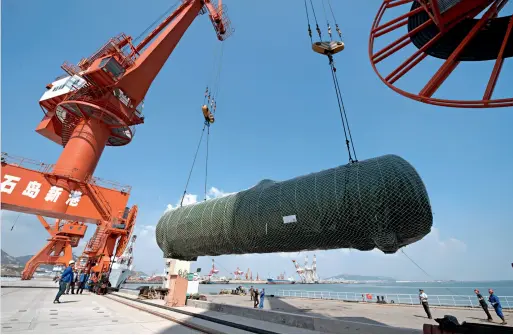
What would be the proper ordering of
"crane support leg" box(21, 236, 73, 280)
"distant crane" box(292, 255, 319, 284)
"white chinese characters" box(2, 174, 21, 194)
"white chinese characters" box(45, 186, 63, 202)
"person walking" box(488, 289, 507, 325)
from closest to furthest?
1. "person walking" box(488, 289, 507, 325)
2. "white chinese characters" box(2, 174, 21, 194)
3. "white chinese characters" box(45, 186, 63, 202)
4. "crane support leg" box(21, 236, 73, 280)
5. "distant crane" box(292, 255, 319, 284)

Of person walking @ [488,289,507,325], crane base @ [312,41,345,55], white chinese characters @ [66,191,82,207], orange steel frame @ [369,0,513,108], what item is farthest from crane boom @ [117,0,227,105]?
person walking @ [488,289,507,325]

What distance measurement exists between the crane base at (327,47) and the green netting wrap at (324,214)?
479cm

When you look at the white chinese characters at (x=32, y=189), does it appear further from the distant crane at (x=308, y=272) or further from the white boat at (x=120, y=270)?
the distant crane at (x=308, y=272)

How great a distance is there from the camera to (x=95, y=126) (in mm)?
16250

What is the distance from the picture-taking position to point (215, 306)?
940 centimetres

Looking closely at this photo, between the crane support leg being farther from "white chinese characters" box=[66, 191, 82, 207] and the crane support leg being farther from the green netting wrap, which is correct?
the green netting wrap

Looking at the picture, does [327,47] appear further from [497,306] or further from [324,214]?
[497,306]

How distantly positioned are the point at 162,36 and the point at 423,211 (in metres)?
17.7

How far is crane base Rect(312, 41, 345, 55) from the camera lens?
8.54 metres

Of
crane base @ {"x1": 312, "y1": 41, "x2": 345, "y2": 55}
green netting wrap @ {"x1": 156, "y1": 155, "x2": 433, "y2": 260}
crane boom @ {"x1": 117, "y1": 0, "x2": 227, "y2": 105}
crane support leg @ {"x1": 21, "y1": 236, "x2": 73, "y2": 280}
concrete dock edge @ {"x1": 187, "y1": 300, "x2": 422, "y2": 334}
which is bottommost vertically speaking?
concrete dock edge @ {"x1": 187, "y1": 300, "x2": 422, "y2": 334}

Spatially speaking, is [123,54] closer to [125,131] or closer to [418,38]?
[125,131]

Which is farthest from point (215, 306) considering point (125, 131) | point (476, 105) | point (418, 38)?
point (125, 131)

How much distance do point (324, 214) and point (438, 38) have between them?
19.0 feet

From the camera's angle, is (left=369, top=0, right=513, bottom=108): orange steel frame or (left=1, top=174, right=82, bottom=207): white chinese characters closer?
(left=369, top=0, right=513, bottom=108): orange steel frame
